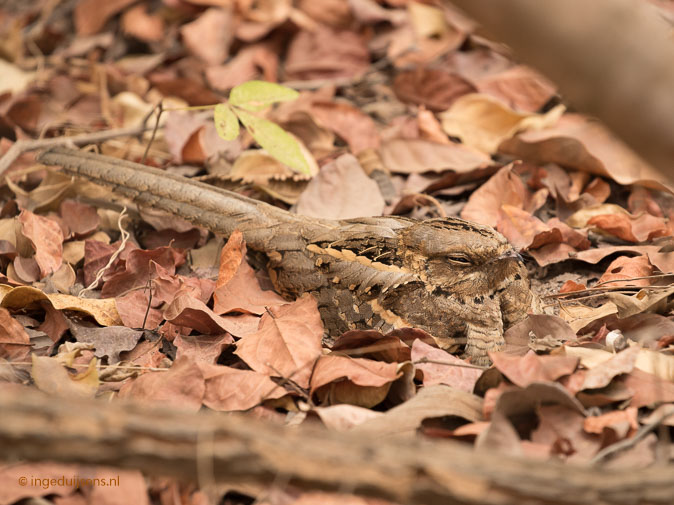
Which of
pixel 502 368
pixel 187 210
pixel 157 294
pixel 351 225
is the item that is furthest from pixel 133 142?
pixel 502 368

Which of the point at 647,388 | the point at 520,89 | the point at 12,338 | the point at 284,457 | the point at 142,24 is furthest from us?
the point at 142,24

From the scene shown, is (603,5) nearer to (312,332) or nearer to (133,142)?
(312,332)

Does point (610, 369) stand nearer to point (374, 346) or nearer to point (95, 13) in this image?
point (374, 346)

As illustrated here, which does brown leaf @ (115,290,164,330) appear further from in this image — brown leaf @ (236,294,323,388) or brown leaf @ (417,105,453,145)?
brown leaf @ (417,105,453,145)

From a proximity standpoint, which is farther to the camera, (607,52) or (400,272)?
(400,272)

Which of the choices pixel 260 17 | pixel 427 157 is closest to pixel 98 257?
pixel 427 157

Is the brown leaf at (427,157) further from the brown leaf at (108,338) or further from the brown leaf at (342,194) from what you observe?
the brown leaf at (108,338)
